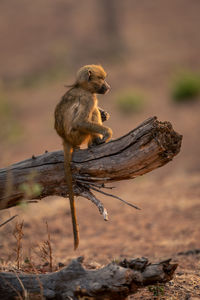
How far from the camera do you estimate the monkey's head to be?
466 cm

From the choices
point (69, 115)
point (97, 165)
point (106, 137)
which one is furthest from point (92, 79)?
point (97, 165)

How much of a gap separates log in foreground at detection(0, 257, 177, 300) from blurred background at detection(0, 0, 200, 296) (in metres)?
0.77

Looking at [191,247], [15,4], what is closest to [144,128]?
[191,247]

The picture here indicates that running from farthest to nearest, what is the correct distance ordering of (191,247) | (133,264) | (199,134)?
(199,134) → (191,247) → (133,264)

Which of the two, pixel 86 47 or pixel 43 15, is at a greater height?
pixel 43 15

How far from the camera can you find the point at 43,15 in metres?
32.6

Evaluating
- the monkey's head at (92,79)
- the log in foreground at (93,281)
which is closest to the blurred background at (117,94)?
the log in foreground at (93,281)

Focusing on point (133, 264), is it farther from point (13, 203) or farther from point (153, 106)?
point (153, 106)

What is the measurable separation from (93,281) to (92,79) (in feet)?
7.91

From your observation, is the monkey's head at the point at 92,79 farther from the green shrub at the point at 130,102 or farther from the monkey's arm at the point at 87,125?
the green shrub at the point at 130,102

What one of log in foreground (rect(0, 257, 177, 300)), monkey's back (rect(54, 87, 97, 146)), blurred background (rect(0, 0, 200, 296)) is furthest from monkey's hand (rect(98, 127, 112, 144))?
log in foreground (rect(0, 257, 177, 300))

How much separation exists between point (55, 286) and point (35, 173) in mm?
1127

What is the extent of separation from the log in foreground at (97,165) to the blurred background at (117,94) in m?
0.32

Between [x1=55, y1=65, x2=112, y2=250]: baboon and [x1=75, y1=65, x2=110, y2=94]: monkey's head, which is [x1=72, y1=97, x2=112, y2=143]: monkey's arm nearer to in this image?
[x1=55, y1=65, x2=112, y2=250]: baboon
